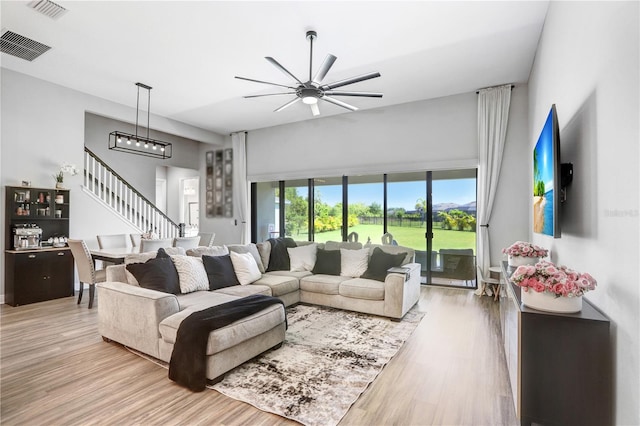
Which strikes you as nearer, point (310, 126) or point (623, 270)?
point (623, 270)

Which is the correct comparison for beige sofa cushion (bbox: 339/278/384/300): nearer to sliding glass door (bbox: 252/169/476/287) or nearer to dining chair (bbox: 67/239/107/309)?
sliding glass door (bbox: 252/169/476/287)

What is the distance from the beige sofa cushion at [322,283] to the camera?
14.0 feet

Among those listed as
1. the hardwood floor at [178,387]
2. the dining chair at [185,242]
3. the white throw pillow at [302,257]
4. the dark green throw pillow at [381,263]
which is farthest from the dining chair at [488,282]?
the dining chair at [185,242]

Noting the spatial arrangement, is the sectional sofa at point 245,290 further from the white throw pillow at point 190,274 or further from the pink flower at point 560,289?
the pink flower at point 560,289

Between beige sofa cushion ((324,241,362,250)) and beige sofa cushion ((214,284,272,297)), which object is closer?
beige sofa cushion ((214,284,272,297))

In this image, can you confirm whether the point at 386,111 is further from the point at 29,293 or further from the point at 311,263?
the point at 29,293

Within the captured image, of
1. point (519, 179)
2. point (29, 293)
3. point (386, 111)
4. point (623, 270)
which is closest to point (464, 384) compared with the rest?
point (623, 270)

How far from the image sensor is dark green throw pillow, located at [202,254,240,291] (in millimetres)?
3771

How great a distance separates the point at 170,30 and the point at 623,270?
4486 mm

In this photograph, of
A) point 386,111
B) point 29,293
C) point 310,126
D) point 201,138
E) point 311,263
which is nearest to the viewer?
point 29,293

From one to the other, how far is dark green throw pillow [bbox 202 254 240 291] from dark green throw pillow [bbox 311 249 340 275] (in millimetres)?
1310

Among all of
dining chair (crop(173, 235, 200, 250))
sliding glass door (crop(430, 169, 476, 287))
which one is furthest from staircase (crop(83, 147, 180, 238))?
sliding glass door (crop(430, 169, 476, 287))

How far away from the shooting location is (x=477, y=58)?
4.23 metres

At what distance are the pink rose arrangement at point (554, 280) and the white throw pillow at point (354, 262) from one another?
2.72m
